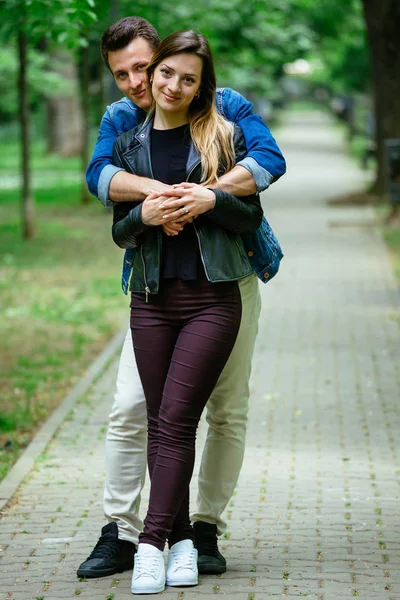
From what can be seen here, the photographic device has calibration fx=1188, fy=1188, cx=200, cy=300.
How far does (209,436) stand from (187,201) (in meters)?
1.01

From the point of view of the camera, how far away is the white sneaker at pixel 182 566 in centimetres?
443

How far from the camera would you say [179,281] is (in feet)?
14.0

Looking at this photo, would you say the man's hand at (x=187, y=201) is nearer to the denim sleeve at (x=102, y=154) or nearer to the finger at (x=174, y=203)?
the finger at (x=174, y=203)

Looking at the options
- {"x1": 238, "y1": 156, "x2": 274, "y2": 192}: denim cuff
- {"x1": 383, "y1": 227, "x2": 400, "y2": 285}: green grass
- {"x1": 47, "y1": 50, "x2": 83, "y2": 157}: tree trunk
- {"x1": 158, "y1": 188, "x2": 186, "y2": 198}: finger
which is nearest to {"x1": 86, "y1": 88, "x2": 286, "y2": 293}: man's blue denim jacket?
{"x1": 238, "y1": 156, "x2": 274, "y2": 192}: denim cuff

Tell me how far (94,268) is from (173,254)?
11.2 meters

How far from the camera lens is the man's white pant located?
175 inches

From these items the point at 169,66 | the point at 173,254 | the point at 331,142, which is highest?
the point at 169,66

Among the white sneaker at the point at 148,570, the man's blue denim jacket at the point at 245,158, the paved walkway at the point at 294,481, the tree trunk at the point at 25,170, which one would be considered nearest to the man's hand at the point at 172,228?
the man's blue denim jacket at the point at 245,158

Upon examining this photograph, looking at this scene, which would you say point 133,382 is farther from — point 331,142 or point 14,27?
point 331,142

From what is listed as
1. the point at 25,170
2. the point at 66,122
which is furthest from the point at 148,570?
the point at 66,122

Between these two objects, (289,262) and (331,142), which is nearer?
(289,262)

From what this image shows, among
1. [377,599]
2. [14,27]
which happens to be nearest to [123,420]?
[377,599]

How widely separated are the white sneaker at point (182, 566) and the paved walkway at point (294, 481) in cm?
5

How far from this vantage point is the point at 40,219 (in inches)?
843
